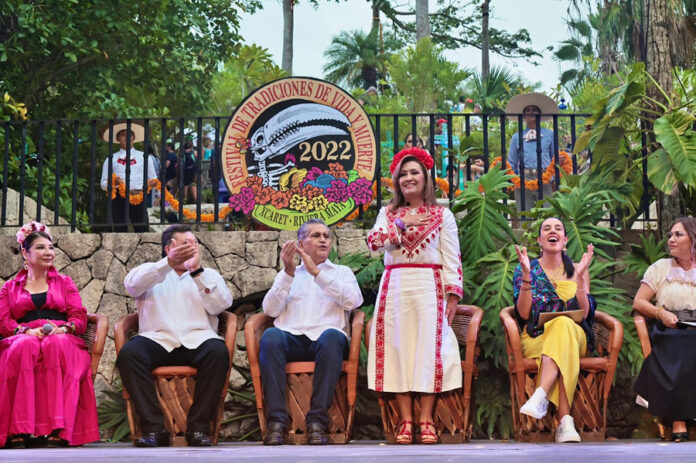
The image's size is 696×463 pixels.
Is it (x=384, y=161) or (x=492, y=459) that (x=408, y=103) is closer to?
(x=384, y=161)

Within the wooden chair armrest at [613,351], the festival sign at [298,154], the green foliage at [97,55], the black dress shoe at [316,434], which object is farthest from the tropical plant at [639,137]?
the green foliage at [97,55]

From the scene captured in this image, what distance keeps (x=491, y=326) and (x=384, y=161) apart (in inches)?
200

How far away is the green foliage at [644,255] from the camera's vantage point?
6793mm

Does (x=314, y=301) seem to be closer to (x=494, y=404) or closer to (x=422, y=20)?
(x=494, y=404)

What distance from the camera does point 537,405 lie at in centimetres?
533

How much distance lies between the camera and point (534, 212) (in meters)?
7.04


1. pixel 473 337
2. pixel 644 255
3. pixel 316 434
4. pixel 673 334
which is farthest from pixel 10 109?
pixel 673 334

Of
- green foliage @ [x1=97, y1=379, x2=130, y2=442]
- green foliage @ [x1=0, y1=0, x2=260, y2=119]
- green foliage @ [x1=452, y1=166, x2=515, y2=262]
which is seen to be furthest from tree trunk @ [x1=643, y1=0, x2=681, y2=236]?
green foliage @ [x1=0, y1=0, x2=260, y2=119]

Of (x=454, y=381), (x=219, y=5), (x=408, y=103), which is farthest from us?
(x=408, y=103)

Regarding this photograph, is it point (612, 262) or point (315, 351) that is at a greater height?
point (612, 262)

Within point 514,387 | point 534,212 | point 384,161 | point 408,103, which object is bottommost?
point 514,387

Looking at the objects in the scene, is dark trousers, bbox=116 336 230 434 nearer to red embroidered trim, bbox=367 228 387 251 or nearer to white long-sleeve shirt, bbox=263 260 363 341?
white long-sleeve shirt, bbox=263 260 363 341

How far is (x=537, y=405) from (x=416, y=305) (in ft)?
2.97

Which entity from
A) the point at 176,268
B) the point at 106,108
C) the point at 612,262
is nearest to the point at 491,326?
the point at 612,262
